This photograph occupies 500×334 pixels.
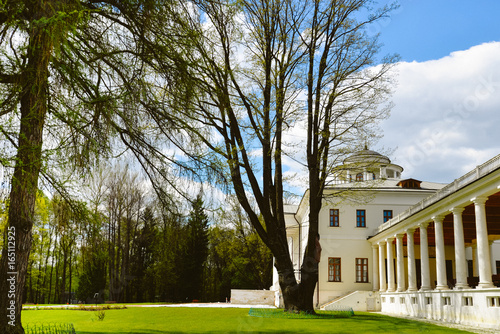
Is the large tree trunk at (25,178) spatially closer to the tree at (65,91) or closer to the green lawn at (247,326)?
the tree at (65,91)

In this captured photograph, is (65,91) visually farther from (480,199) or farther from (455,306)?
(455,306)

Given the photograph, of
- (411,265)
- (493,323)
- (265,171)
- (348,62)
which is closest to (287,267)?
(265,171)

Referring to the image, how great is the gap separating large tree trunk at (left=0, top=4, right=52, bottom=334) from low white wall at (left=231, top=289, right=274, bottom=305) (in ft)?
111

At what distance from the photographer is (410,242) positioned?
26734mm

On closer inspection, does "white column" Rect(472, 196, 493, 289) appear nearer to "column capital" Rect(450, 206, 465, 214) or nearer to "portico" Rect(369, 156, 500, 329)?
"portico" Rect(369, 156, 500, 329)

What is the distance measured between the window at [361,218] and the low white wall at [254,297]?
1023cm

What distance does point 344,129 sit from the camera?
1978cm

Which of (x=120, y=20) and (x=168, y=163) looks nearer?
(x=120, y=20)

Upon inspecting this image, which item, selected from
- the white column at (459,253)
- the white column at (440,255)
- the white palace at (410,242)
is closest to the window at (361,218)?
the white palace at (410,242)

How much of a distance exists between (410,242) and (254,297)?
58.2ft

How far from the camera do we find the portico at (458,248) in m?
16.8

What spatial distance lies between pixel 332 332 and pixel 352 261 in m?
24.2

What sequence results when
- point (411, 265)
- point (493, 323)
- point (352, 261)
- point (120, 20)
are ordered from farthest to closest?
point (352, 261) → point (411, 265) → point (493, 323) → point (120, 20)

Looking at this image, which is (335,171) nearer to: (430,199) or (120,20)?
(430,199)
